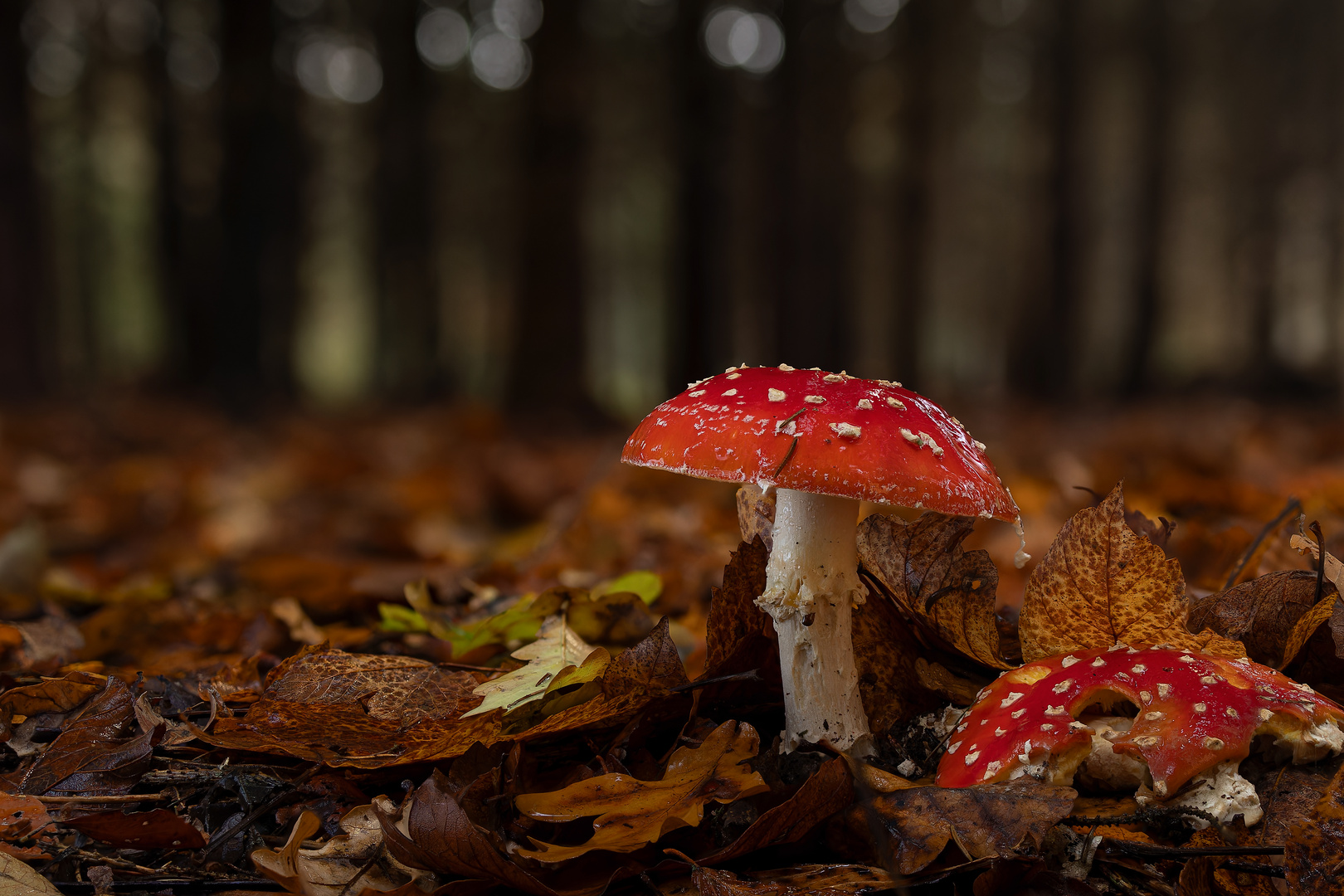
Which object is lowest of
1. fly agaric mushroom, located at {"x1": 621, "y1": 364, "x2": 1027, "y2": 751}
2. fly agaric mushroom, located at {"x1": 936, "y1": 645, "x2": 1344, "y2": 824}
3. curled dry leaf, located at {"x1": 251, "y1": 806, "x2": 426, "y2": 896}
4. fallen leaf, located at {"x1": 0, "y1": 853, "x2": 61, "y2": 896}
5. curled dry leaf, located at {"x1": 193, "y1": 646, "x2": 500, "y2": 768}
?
curled dry leaf, located at {"x1": 251, "y1": 806, "x2": 426, "y2": 896}

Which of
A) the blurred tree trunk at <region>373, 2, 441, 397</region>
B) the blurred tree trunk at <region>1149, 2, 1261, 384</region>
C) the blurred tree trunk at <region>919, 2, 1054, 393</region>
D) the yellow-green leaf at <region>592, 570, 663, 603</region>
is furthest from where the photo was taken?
the blurred tree trunk at <region>373, 2, 441, 397</region>

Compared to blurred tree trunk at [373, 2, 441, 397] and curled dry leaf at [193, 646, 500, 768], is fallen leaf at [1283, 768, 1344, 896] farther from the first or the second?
blurred tree trunk at [373, 2, 441, 397]

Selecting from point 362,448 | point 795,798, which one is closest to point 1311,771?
point 795,798

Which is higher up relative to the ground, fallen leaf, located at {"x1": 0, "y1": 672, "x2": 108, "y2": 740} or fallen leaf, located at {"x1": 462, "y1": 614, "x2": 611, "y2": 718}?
fallen leaf, located at {"x1": 462, "y1": 614, "x2": 611, "y2": 718}

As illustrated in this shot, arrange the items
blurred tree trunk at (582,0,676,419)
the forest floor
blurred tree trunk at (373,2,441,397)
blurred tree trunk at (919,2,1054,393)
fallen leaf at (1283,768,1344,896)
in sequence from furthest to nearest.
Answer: blurred tree trunk at (373,2,441,397)
blurred tree trunk at (919,2,1054,393)
blurred tree trunk at (582,0,676,419)
the forest floor
fallen leaf at (1283,768,1344,896)

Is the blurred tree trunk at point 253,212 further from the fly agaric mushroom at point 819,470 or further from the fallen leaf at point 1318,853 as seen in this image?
the fallen leaf at point 1318,853

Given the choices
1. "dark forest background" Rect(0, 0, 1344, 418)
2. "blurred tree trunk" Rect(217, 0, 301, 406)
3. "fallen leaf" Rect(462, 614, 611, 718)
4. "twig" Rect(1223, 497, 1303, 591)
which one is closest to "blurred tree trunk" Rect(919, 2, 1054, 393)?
"dark forest background" Rect(0, 0, 1344, 418)
